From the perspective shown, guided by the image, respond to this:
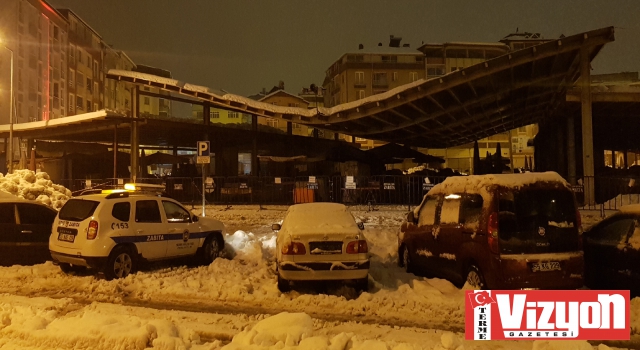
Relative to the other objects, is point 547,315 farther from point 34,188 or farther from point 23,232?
point 34,188

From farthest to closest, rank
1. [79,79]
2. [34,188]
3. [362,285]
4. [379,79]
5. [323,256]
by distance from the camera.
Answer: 1. [379,79]
2. [79,79]
3. [34,188]
4. [362,285]
5. [323,256]

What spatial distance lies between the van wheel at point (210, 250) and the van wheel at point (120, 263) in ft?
5.87

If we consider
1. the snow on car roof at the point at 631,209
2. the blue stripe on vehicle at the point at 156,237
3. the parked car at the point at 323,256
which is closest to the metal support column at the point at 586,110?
the snow on car roof at the point at 631,209

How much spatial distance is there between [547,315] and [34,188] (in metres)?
A: 14.9

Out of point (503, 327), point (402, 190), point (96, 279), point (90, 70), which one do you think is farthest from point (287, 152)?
point (90, 70)

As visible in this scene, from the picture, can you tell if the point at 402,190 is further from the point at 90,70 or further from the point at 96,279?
the point at 90,70

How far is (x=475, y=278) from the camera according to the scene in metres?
7.84

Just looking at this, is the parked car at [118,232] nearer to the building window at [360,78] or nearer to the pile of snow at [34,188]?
the pile of snow at [34,188]

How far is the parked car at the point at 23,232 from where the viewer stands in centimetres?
1020

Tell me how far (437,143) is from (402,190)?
20356 millimetres

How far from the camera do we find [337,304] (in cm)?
764

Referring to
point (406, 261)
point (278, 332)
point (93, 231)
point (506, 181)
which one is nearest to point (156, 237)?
point (93, 231)

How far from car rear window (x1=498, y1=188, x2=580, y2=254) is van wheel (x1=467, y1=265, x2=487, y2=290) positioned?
0.69 metres

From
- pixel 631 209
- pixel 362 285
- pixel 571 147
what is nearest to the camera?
pixel 631 209
